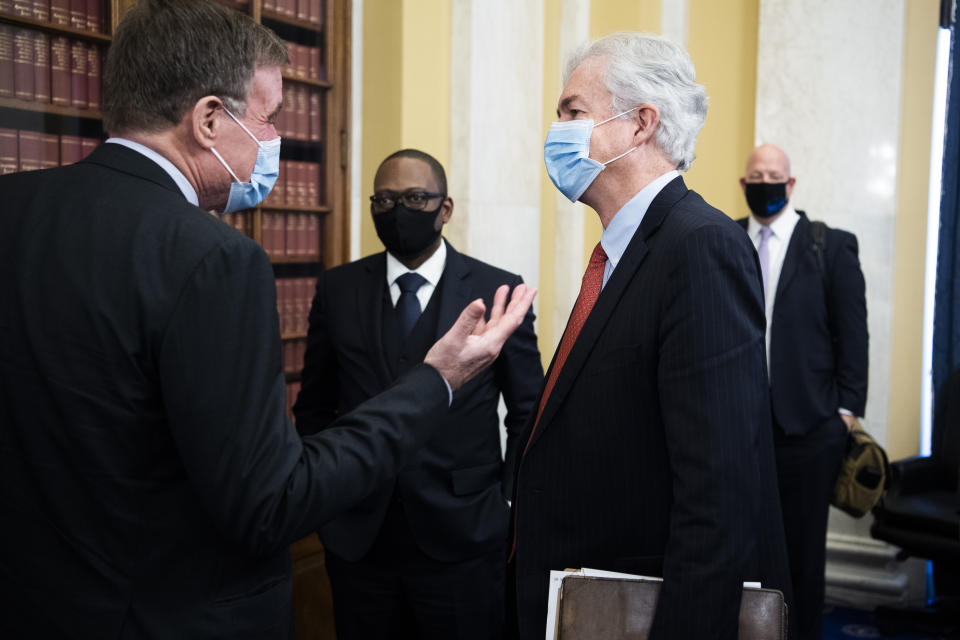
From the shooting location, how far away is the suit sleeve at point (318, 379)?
8.72ft

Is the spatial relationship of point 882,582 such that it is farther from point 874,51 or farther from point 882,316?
point 874,51

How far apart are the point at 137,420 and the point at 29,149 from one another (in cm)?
184

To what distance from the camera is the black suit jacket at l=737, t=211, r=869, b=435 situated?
11.5 feet

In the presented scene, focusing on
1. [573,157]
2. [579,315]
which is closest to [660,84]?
[573,157]

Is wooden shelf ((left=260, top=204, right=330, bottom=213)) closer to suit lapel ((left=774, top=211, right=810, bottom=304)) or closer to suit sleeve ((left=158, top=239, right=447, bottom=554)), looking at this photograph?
suit lapel ((left=774, top=211, right=810, bottom=304))

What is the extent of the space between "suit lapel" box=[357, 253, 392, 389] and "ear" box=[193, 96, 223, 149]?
1.19 metres

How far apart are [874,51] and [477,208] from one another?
2.16 m

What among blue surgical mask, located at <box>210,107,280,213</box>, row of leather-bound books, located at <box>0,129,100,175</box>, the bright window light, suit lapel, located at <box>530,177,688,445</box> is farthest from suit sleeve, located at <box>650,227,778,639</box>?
the bright window light

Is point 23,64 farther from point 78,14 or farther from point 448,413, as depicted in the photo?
point 448,413

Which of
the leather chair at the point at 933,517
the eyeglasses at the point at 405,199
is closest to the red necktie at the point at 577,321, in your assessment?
the eyeglasses at the point at 405,199

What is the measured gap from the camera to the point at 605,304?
59.7 inches

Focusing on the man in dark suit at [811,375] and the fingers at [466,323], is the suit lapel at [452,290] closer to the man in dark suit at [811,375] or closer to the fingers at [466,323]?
the fingers at [466,323]

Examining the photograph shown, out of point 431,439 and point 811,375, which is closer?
point 431,439

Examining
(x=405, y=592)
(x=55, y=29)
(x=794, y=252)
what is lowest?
(x=405, y=592)
